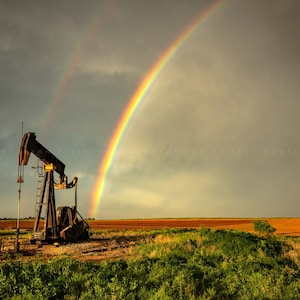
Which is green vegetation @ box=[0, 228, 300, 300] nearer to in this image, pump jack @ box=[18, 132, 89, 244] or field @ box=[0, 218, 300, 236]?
pump jack @ box=[18, 132, 89, 244]

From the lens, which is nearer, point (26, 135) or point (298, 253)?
Result: point (298, 253)

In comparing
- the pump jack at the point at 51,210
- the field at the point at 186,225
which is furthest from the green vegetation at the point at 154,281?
the field at the point at 186,225

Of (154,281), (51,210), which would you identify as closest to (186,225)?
(51,210)

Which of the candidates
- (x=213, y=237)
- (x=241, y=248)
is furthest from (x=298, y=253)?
(x=213, y=237)

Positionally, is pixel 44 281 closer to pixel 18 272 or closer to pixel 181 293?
pixel 18 272

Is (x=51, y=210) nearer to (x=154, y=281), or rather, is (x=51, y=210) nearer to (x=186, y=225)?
(x=154, y=281)

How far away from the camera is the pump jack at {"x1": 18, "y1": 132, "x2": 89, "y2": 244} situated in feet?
62.5

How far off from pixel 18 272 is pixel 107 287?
135 inches

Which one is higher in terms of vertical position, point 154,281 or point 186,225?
point 154,281

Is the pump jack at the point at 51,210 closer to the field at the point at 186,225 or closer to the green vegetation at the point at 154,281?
the green vegetation at the point at 154,281

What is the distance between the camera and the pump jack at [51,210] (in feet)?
62.5

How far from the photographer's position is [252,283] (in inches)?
380

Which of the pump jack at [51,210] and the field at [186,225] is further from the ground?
the pump jack at [51,210]

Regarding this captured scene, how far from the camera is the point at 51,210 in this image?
70.4 feet
